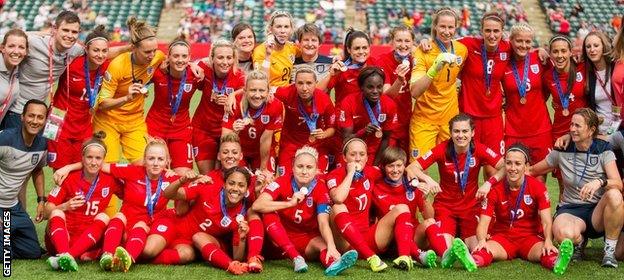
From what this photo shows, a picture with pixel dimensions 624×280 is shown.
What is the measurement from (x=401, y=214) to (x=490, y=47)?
197 cm

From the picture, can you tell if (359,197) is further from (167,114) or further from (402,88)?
(167,114)

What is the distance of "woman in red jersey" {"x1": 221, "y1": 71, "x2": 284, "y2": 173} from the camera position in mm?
7629

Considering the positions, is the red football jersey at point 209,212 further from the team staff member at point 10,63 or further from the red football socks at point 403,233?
the team staff member at point 10,63

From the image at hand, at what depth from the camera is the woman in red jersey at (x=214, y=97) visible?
8.05 m

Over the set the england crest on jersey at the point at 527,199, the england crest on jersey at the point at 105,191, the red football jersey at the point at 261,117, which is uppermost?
the red football jersey at the point at 261,117

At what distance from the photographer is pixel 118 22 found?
94.6 ft

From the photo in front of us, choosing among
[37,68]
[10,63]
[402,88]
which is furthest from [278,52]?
[10,63]

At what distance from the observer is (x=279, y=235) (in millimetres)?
6980

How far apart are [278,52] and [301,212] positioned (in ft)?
6.62

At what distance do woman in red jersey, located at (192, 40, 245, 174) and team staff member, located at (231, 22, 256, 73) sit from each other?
288 mm

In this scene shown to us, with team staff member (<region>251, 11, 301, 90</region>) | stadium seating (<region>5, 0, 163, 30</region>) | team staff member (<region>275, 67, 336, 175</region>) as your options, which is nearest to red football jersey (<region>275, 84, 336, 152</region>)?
team staff member (<region>275, 67, 336, 175</region>)

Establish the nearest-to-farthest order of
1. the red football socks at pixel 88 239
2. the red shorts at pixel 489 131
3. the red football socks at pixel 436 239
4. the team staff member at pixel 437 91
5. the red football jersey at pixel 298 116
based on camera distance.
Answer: the red football socks at pixel 88 239, the red football socks at pixel 436 239, the red football jersey at pixel 298 116, the team staff member at pixel 437 91, the red shorts at pixel 489 131

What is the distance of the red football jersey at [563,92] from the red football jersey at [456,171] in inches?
44.7

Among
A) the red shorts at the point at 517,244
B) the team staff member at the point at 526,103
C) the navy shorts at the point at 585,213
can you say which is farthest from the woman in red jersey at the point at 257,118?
the navy shorts at the point at 585,213
